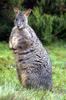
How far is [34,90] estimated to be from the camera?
864cm

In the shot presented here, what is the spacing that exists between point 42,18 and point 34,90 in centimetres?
841

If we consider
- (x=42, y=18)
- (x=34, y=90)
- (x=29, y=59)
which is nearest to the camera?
(x=34, y=90)

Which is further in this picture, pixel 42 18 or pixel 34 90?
pixel 42 18

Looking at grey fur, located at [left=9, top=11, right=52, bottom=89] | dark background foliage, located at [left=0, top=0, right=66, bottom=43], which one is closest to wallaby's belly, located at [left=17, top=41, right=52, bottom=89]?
grey fur, located at [left=9, top=11, right=52, bottom=89]

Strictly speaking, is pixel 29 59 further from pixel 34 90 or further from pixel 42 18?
pixel 42 18

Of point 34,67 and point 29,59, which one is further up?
point 29,59

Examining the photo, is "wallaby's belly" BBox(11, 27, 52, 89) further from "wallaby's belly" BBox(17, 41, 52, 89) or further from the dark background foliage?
the dark background foliage

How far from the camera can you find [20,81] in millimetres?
9367

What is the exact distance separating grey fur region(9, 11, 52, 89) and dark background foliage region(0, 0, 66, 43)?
6.72 m

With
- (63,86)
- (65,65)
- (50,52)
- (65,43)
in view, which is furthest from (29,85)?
(65,43)

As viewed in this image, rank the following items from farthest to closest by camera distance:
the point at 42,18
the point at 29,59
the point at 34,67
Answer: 1. the point at 42,18
2. the point at 34,67
3. the point at 29,59

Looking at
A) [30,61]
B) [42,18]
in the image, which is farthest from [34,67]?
[42,18]

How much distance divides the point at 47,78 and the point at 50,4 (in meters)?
8.78

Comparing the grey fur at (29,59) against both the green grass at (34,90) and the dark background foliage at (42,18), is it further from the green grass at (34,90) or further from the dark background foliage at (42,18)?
the dark background foliage at (42,18)
